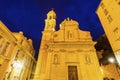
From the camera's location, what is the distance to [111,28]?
17953mm

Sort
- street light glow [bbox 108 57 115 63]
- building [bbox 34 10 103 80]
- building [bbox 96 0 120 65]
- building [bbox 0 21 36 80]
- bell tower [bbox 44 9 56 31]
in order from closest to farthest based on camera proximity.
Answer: building [bbox 34 10 103 80] < building [bbox 96 0 120 65] < building [bbox 0 21 36 80] < street light glow [bbox 108 57 115 63] < bell tower [bbox 44 9 56 31]

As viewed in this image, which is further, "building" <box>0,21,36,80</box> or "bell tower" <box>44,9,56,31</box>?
"bell tower" <box>44,9,56,31</box>

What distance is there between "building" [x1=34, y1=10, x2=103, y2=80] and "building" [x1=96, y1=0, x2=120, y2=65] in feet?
10.8

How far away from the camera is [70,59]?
1745cm

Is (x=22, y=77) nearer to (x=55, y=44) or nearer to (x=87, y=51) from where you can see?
(x=55, y=44)

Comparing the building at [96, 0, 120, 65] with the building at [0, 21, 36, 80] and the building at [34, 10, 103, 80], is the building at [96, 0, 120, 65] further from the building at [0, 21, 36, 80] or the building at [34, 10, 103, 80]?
the building at [0, 21, 36, 80]

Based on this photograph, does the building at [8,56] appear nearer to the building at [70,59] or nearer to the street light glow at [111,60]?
the building at [70,59]

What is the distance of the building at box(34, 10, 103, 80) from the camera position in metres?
16.1

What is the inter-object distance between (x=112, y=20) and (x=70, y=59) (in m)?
9.35

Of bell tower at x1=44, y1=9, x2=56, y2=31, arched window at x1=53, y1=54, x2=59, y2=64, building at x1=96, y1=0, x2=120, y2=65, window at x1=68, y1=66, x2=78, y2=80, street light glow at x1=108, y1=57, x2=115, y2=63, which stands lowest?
window at x1=68, y1=66, x2=78, y2=80

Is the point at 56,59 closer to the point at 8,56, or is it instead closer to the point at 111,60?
the point at 8,56

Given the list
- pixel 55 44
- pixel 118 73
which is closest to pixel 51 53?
pixel 55 44

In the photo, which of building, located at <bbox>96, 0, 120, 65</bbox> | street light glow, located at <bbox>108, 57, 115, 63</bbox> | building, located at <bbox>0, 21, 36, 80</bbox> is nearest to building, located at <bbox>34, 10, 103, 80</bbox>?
building, located at <bbox>96, 0, 120, 65</bbox>

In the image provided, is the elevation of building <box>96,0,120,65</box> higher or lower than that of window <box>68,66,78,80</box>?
higher
